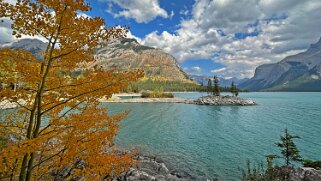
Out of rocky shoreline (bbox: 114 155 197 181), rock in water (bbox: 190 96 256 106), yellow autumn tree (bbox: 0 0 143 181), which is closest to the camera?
yellow autumn tree (bbox: 0 0 143 181)

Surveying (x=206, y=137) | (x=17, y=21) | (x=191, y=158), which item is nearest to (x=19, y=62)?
(x=17, y=21)

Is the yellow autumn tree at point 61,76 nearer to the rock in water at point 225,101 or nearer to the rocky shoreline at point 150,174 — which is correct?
the rocky shoreline at point 150,174

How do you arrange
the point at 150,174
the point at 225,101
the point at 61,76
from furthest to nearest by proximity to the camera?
the point at 225,101, the point at 150,174, the point at 61,76

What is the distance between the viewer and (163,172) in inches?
826

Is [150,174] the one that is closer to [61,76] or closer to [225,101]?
[61,76]

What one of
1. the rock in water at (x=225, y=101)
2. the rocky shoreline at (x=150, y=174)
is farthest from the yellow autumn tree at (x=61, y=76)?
the rock in water at (x=225, y=101)

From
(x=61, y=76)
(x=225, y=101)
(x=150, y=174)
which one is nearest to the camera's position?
(x=61, y=76)

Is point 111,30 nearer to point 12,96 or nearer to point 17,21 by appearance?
point 17,21

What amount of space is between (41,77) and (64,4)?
2283 millimetres

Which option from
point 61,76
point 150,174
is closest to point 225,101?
point 150,174

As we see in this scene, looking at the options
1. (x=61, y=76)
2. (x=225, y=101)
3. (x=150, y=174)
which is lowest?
(x=150, y=174)

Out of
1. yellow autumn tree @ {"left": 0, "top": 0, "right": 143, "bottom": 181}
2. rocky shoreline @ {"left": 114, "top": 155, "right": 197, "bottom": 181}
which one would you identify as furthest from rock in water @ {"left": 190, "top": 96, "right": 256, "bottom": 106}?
yellow autumn tree @ {"left": 0, "top": 0, "right": 143, "bottom": 181}

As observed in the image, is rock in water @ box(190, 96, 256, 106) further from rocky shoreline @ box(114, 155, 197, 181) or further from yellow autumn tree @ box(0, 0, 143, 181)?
yellow autumn tree @ box(0, 0, 143, 181)

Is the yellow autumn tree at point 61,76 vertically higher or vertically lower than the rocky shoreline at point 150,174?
higher
